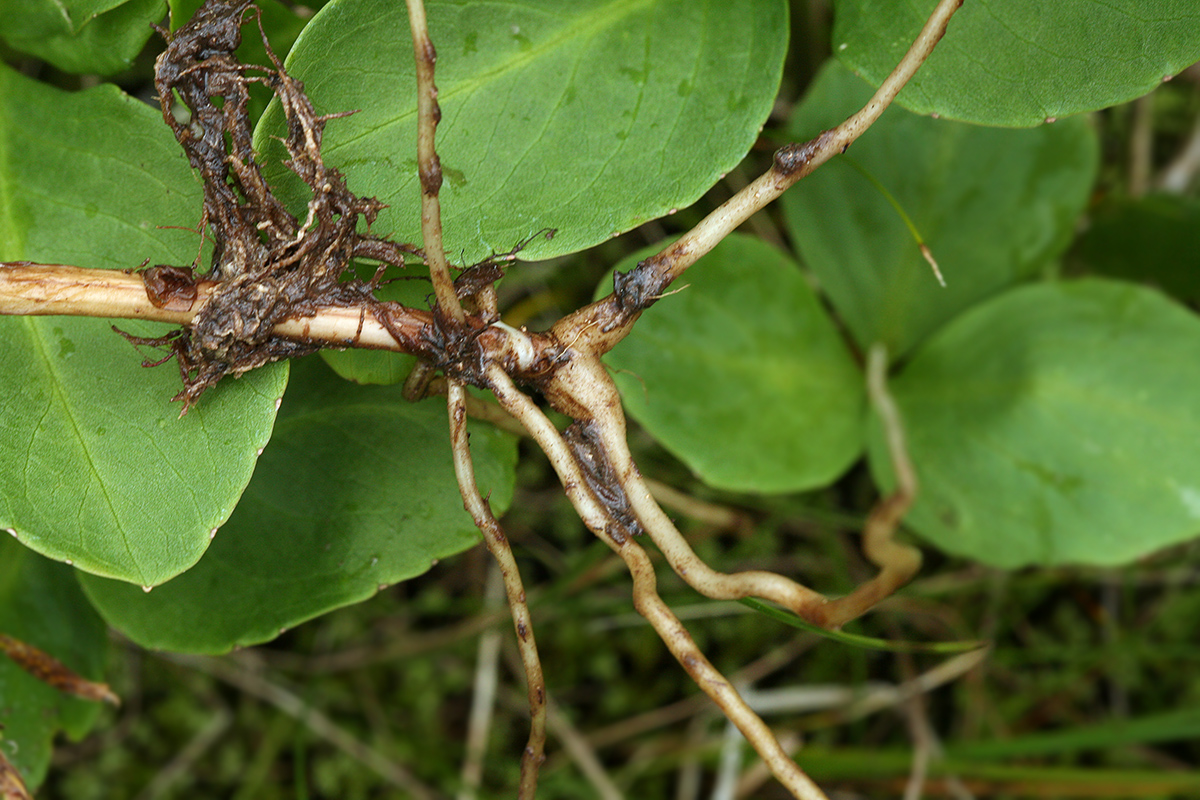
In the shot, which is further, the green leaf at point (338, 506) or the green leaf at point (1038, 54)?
the green leaf at point (338, 506)

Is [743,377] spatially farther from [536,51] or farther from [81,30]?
[81,30]

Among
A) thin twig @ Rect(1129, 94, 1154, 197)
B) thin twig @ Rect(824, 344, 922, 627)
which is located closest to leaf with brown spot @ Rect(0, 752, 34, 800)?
thin twig @ Rect(824, 344, 922, 627)

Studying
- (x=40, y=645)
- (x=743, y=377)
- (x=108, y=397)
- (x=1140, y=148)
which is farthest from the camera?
(x=1140, y=148)

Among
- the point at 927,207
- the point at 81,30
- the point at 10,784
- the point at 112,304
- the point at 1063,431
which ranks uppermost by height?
the point at 81,30

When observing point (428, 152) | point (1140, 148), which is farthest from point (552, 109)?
point (1140, 148)

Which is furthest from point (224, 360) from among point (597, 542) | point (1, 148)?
point (597, 542)

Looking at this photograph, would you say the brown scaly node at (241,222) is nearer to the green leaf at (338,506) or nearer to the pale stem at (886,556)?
the green leaf at (338,506)

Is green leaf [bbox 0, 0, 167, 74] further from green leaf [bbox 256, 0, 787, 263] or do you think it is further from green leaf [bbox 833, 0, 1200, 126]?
green leaf [bbox 833, 0, 1200, 126]

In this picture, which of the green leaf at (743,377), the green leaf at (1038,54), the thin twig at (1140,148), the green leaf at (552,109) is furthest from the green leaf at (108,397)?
the thin twig at (1140,148)
